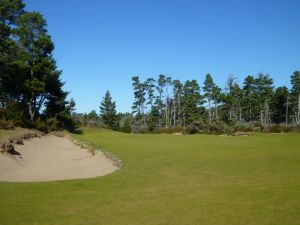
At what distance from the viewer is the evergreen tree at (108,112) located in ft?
308

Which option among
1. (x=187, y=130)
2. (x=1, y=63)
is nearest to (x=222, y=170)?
(x=1, y=63)

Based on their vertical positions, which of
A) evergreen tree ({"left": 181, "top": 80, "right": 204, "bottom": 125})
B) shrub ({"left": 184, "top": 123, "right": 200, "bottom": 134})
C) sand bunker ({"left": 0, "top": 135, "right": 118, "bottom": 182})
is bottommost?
sand bunker ({"left": 0, "top": 135, "right": 118, "bottom": 182})

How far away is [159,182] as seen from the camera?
11789 millimetres

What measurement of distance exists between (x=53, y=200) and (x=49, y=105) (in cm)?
4773

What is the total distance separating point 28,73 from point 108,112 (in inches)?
1883

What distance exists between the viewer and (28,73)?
49625 millimetres

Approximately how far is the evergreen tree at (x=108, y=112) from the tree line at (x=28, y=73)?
38382 millimetres

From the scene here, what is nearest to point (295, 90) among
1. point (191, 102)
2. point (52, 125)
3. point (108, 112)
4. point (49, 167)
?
point (191, 102)

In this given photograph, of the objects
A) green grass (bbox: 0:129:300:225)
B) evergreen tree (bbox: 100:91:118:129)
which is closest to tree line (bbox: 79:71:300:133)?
evergreen tree (bbox: 100:91:118:129)

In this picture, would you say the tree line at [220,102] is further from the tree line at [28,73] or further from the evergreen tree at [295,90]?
the tree line at [28,73]

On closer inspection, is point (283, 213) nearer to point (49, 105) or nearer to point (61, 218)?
point (61, 218)

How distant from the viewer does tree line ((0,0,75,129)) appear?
42562 mm

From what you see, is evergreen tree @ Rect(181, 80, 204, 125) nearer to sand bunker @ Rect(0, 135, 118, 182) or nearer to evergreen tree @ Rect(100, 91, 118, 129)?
evergreen tree @ Rect(100, 91, 118, 129)

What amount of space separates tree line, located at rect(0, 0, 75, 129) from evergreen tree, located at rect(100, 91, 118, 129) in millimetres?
38382
